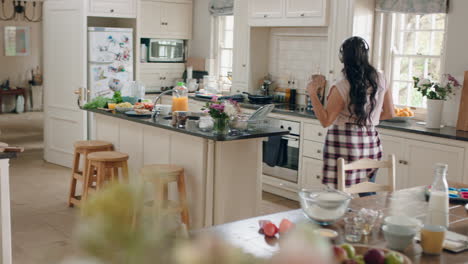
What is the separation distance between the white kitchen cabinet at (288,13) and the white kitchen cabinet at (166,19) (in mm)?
1737

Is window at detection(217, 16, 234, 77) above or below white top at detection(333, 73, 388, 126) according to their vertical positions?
above

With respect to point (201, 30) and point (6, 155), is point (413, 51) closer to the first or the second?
point (201, 30)

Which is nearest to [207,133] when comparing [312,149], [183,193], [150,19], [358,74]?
[183,193]

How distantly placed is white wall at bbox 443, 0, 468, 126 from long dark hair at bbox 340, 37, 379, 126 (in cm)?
161

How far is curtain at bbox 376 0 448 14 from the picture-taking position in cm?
498

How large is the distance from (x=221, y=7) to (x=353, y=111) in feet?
14.1

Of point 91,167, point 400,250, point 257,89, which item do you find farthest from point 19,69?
point 400,250

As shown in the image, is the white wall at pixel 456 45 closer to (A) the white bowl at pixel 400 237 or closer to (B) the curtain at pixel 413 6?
(B) the curtain at pixel 413 6

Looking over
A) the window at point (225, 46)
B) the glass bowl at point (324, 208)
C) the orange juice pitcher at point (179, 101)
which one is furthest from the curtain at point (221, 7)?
the glass bowl at point (324, 208)

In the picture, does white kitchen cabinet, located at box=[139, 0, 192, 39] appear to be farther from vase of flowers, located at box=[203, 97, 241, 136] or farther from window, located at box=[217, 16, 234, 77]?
vase of flowers, located at box=[203, 97, 241, 136]

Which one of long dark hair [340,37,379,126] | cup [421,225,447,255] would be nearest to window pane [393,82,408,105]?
long dark hair [340,37,379,126]

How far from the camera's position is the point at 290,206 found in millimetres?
5637

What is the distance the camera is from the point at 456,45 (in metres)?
4.89

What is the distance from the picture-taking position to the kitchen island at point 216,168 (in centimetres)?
430
